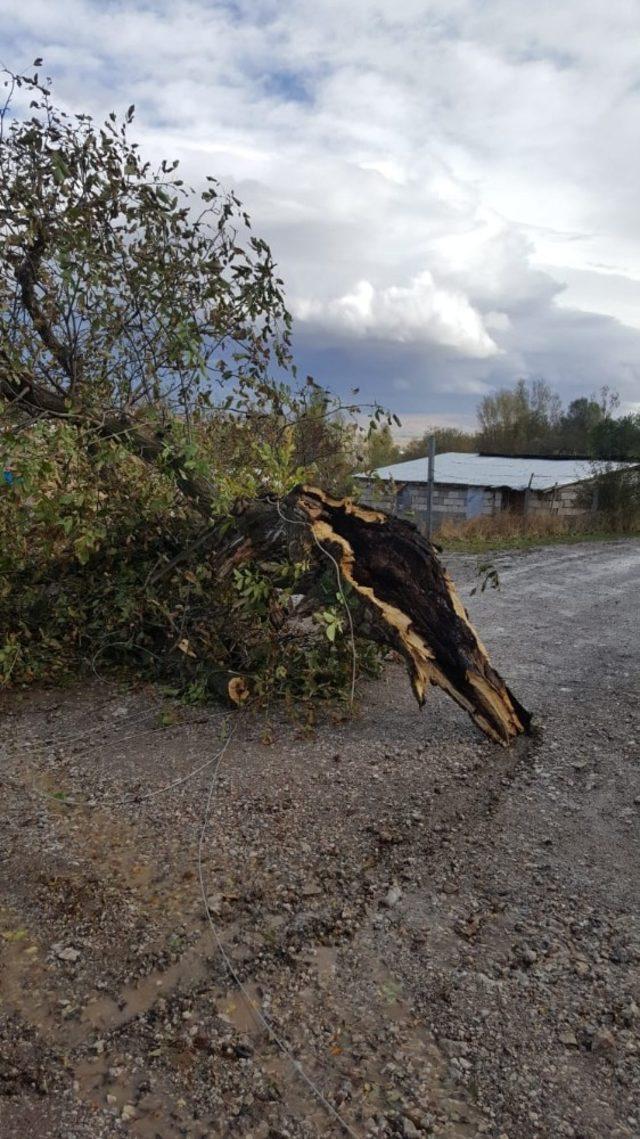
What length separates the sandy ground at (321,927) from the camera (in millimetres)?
1939

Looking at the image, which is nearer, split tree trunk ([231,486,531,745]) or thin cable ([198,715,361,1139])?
thin cable ([198,715,361,1139])

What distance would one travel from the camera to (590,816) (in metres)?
3.48

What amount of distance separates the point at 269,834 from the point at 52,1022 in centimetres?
121

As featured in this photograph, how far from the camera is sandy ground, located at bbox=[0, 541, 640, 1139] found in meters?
1.94

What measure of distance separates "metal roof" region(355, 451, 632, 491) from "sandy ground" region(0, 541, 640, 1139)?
15935 millimetres

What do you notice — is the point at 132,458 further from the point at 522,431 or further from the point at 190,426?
the point at 522,431

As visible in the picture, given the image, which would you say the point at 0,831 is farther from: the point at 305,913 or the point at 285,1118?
the point at 285,1118

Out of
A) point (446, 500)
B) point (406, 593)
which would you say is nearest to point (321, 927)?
point (406, 593)

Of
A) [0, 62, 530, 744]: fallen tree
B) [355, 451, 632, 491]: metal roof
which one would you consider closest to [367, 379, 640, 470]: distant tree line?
[355, 451, 632, 491]: metal roof

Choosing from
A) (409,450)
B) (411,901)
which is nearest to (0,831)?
(411,901)

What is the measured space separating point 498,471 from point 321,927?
24081 mm

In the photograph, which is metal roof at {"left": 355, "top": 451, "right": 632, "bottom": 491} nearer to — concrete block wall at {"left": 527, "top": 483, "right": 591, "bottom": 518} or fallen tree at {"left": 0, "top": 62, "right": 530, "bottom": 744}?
concrete block wall at {"left": 527, "top": 483, "right": 591, "bottom": 518}

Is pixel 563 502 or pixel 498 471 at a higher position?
pixel 498 471

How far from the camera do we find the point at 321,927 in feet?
8.57
